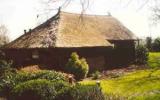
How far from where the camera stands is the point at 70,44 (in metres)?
32.6

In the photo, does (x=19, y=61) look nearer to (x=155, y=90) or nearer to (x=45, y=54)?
(x=45, y=54)

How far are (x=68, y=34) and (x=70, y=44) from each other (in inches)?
86.7

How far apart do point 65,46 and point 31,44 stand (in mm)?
3505

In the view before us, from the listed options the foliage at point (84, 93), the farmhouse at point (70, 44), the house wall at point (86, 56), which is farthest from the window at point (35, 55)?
the foliage at point (84, 93)

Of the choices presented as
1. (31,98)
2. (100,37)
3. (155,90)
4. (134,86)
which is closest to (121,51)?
(100,37)

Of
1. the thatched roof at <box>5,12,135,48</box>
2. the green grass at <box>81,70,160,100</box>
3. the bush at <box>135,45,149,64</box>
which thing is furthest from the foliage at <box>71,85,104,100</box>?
the bush at <box>135,45,149,64</box>

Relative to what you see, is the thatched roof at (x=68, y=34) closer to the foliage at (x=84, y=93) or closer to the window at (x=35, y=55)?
the window at (x=35, y=55)

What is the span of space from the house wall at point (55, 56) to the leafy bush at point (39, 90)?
47.0 ft

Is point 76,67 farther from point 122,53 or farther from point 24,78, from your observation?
point 122,53

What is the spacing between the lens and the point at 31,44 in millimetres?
32812

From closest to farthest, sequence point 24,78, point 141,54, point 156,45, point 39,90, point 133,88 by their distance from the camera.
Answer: point 39,90 < point 24,78 < point 133,88 < point 141,54 < point 156,45

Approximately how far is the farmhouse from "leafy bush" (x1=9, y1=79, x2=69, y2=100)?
11604 mm

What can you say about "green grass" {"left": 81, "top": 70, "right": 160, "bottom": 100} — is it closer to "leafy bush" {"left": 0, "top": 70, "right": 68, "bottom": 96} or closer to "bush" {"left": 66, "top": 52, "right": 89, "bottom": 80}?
"bush" {"left": 66, "top": 52, "right": 89, "bottom": 80}

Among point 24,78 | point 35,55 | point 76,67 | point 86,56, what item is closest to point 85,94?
point 24,78
